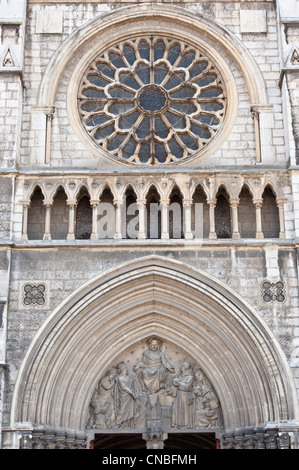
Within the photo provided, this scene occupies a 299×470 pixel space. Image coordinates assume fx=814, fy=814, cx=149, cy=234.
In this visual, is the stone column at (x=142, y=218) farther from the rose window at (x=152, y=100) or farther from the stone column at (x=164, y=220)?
the rose window at (x=152, y=100)

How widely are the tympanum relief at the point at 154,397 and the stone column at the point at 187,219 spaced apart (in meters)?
1.97

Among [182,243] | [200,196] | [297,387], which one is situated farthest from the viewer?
[200,196]

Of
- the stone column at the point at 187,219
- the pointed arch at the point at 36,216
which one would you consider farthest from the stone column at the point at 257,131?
the pointed arch at the point at 36,216

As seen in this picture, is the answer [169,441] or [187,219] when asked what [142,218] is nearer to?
[187,219]

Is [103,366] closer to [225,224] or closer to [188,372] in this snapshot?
[188,372]

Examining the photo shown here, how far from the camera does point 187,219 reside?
14.3 meters

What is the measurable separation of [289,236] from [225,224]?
49.7 inches

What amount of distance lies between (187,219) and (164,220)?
41cm

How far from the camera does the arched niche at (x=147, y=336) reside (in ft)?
43.6

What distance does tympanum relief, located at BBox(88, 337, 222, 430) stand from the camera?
13945 millimetres

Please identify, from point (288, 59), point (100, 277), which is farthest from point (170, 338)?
point (288, 59)

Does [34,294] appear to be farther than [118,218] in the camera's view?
No

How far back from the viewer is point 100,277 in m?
13.9

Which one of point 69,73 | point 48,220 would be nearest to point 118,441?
point 48,220
